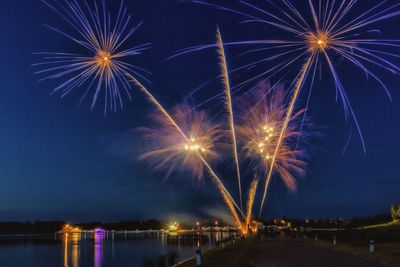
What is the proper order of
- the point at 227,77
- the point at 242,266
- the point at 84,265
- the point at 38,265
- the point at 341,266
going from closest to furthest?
the point at 242,266 < the point at 341,266 < the point at 227,77 < the point at 84,265 < the point at 38,265

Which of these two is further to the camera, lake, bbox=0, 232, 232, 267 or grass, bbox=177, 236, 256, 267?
lake, bbox=0, 232, 232, 267

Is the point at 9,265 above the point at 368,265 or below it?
below

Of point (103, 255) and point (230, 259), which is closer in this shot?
point (230, 259)

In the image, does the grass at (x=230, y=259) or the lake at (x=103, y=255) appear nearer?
the grass at (x=230, y=259)

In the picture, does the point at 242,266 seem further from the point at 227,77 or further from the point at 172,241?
the point at 172,241

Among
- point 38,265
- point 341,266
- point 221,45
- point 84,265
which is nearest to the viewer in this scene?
point 341,266

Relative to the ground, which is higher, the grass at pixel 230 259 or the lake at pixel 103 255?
the grass at pixel 230 259

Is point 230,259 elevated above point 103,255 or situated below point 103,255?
above

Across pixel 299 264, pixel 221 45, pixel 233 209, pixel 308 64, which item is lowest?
pixel 299 264

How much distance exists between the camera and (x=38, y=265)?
61469 mm

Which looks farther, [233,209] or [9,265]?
[9,265]

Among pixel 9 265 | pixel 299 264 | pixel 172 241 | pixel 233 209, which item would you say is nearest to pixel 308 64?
pixel 299 264

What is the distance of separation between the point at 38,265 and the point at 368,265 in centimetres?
5894

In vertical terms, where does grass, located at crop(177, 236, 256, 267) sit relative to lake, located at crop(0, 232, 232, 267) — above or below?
above
